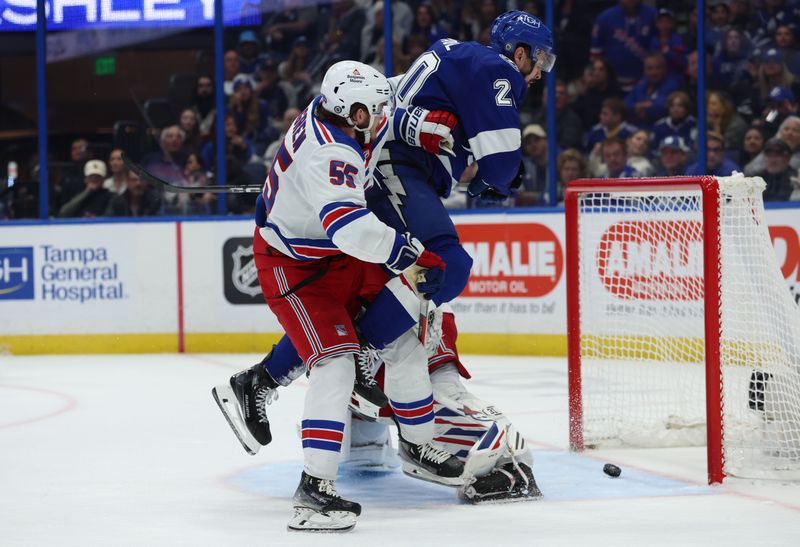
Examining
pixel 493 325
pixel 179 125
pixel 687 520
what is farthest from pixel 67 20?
pixel 687 520

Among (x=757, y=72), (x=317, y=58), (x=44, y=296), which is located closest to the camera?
(x=757, y=72)

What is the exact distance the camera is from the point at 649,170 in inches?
296

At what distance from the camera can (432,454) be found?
3559 mm

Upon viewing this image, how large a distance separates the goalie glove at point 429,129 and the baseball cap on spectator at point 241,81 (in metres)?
4.85

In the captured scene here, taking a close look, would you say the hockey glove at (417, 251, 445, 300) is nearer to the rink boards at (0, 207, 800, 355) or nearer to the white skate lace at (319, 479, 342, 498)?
the white skate lace at (319, 479, 342, 498)

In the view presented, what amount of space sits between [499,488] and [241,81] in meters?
5.38

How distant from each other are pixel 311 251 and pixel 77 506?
942mm

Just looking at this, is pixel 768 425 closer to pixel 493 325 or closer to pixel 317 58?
pixel 493 325

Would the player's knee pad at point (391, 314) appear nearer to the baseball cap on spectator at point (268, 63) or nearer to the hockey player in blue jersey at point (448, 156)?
the hockey player in blue jersey at point (448, 156)

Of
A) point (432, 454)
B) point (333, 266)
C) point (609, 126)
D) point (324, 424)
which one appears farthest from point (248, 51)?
point (324, 424)

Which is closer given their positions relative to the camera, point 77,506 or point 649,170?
point 77,506

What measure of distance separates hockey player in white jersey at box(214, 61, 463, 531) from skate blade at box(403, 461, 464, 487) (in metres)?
0.02

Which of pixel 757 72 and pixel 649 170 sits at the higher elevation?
pixel 757 72

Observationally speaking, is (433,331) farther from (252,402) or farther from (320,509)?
(320,509)
